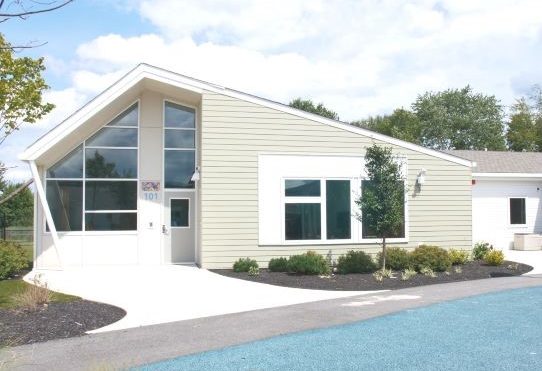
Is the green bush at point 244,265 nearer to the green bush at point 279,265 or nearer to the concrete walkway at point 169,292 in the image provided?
the green bush at point 279,265

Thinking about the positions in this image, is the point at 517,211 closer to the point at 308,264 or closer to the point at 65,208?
the point at 308,264

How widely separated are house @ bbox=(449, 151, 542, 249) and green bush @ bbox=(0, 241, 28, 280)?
16.1 m

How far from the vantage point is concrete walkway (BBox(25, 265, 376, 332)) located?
34.5 ft

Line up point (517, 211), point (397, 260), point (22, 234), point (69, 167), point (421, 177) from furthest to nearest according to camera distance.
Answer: point (22, 234) < point (517, 211) < point (421, 177) < point (69, 167) < point (397, 260)

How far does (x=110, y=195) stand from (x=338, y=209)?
23.1ft

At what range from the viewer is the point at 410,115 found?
48.8 metres

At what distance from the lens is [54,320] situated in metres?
9.48

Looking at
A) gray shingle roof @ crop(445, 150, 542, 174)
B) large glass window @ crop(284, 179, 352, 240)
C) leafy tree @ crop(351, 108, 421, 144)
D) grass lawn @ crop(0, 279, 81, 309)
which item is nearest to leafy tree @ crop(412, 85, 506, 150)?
leafy tree @ crop(351, 108, 421, 144)

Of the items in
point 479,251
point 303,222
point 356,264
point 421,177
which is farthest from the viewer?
point 479,251

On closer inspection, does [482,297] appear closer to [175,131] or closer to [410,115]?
[175,131]

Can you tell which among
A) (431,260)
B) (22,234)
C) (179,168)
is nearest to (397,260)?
(431,260)

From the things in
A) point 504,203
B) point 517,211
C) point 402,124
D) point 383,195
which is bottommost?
point 517,211

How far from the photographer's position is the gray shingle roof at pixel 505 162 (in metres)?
23.6

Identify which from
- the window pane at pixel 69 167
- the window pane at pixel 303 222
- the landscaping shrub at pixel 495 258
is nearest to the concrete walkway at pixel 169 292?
the window pane at pixel 303 222
